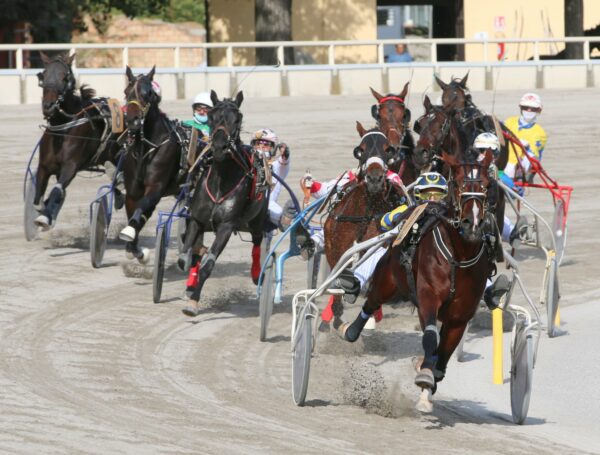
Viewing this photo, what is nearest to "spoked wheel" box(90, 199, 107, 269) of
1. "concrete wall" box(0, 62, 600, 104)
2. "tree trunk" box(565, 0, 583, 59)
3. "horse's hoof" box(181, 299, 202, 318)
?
"horse's hoof" box(181, 299, 202, 318)

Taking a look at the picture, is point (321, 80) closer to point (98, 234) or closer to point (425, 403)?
point (98, 234)

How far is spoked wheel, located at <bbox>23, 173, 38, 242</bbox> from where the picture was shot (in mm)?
16531

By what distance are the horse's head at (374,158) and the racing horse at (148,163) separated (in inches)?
148

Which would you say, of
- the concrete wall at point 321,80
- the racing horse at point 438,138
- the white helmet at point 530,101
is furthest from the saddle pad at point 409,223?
the concrete wall at point 321,80

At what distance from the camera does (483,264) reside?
29.0 feet

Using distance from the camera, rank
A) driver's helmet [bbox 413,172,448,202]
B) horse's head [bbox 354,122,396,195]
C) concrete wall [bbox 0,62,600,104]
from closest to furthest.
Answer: driver's helmet [bbox 413,172,448,202], horse's head [bbox 354,122,396,195], concrete wall [bbox 0,62,600,104]

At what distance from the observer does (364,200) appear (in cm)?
1111

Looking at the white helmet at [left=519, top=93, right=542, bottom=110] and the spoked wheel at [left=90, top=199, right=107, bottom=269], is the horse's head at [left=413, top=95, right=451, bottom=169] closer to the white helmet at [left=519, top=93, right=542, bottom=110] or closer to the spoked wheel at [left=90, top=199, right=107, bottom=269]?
the white helmet at [left=519, top=93, right=542, bottom=110]

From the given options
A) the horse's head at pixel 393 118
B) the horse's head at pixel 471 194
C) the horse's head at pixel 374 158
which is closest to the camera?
the horse's head at pixel 471 194

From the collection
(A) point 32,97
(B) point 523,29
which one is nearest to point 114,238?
(A) point 32,97

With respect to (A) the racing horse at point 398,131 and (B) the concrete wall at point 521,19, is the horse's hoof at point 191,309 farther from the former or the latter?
(B) the concrete wall at point 521,19

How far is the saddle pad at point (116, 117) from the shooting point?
15.5 m

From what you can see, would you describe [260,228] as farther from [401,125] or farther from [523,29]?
[523,29]

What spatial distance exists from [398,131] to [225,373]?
2.50 m
